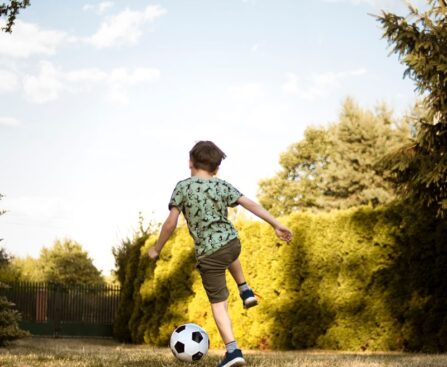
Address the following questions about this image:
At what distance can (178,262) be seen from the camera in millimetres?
18078

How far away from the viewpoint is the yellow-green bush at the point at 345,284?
43.5 ft

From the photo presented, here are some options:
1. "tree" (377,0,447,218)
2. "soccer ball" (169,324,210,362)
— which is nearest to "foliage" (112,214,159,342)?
"tree" (377,0,447,218)

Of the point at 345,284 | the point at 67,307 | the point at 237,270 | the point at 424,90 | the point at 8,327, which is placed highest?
the point at 424,90

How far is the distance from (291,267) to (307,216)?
4.16 feet

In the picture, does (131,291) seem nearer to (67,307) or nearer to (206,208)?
(67,307)

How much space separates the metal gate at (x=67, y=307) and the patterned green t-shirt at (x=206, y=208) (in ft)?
66.9

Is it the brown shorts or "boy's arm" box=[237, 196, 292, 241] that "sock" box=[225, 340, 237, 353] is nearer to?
the brown shorts

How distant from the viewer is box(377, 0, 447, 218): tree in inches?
468

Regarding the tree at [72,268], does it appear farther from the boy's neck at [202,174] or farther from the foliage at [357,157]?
the boy's neck at [202,174]

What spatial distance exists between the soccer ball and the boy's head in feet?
5.67

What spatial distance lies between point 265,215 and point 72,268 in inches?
1031

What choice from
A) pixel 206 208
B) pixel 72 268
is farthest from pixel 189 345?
pixel 72 268

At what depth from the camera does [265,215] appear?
5.59m

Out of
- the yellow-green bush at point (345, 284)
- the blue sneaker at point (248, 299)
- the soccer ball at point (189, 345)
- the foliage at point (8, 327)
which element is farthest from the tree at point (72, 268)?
the blue sneaker at point (248, 299)
